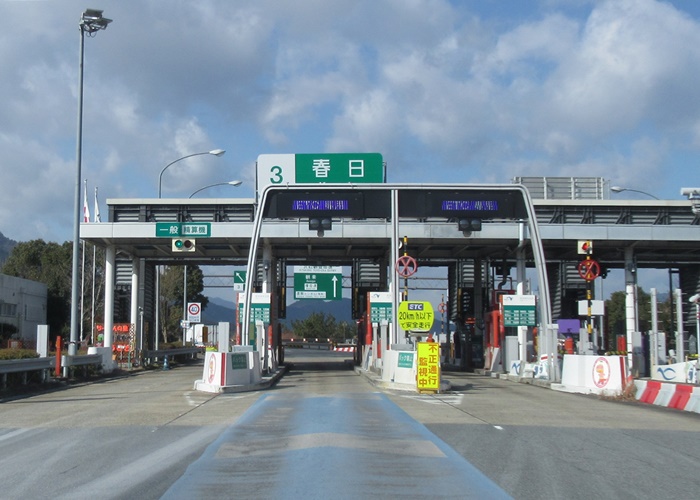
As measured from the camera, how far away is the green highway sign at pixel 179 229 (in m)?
32.1

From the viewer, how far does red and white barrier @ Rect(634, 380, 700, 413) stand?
55.4 ft

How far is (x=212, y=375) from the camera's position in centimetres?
2242

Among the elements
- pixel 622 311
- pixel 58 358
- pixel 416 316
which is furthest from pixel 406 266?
pixel 622 311

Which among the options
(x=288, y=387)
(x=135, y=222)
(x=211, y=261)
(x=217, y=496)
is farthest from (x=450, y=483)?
(x=211, y=261)

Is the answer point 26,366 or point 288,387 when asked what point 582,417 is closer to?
point 288,387

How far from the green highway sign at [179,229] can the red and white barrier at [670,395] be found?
738 inches

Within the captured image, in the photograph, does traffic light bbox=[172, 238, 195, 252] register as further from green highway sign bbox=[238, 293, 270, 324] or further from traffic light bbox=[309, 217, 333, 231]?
traffic light bbox=[309, 217, 333, 231]

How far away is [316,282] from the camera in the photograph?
140 ft

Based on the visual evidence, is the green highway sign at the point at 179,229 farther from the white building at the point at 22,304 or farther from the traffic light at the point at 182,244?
the white building at the point at 22,304

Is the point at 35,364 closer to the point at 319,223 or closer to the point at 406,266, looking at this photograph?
the point at 319,223

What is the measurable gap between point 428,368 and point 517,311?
10234 mm

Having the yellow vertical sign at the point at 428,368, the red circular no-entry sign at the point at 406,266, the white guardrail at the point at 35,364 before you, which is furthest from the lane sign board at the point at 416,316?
the white guardrail at the point at 35,364

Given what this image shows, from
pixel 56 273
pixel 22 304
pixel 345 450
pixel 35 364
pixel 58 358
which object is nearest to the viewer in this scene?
pixel 345 450

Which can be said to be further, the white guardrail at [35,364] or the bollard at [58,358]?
the bollard at [58,358]
